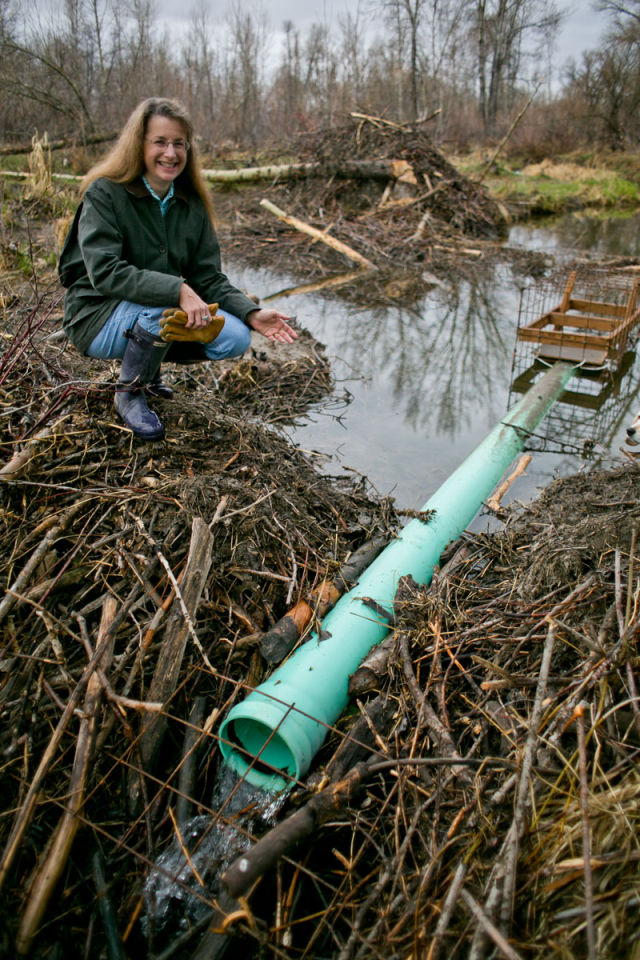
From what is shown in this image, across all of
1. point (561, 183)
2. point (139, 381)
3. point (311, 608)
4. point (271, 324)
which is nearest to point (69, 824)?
point (311, 608)

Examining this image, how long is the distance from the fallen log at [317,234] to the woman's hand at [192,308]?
6864 mm

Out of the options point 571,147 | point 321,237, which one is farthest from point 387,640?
point 571,147

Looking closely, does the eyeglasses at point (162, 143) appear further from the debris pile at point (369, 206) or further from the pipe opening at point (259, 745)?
the debris pile at point (369, 206)

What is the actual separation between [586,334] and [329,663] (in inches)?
172

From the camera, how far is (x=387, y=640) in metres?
2.44

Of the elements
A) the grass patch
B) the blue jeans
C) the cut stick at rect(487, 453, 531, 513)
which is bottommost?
the cut stick at rect(487, 453, 531, 513)

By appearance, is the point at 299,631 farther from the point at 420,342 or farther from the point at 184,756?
the point at 420,342

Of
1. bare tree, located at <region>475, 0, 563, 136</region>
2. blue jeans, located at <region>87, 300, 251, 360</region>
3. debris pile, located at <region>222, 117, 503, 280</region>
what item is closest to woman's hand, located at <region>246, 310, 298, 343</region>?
blue jeans, located at <region>87, 300, 251, 360</region>

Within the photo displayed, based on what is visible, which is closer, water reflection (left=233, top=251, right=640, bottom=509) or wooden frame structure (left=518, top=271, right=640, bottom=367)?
water reflection (left=233, top=251, right=640, bottom=509)

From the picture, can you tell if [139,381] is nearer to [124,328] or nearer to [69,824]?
[124,328]

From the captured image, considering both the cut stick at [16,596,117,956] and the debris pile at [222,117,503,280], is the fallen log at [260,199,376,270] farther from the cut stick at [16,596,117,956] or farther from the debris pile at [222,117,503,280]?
the cut stick at [16,596,117,956]

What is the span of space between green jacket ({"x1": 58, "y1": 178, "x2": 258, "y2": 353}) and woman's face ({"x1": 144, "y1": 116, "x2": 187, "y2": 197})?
0.10 m

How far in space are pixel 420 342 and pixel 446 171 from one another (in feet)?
24.2

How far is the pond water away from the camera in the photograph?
13.6 ft
